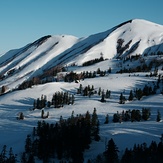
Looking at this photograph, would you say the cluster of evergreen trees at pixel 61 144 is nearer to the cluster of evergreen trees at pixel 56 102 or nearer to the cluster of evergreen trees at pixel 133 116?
the cluster of evergreen trees at pixel 133 116

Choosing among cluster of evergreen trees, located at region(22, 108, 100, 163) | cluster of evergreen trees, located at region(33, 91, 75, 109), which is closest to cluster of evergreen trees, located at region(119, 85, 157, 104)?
cluster of evergreen trees, located at region(33, 91, 75, 109)

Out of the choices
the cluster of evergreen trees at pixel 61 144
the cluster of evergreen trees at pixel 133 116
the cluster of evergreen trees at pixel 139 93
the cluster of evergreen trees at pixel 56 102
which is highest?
the cluster of evergreen trees at pixel 139 93

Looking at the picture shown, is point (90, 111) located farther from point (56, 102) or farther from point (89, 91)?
point (89, 91)

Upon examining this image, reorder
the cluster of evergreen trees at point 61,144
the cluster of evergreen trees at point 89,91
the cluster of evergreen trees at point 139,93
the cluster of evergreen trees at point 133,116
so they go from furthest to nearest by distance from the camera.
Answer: the cluster of evergreen trees at point 89,91 < the cluster of evergreen trees at point 139,93 < the cluster of evergreen trees at point 133,116 < the cluster of evergreen trees at point 61,144

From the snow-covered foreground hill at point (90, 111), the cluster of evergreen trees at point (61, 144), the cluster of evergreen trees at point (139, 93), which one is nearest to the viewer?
the cluster of evergreen trees at point (61, 144)

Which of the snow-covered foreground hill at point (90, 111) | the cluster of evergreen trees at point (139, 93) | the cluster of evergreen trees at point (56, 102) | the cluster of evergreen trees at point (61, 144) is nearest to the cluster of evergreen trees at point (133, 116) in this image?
the snow-covered foreground hill at point (90, 111)

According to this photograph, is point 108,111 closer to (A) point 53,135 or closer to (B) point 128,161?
→ (A) point 53,135

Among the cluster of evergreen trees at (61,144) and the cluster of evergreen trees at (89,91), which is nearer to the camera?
the cluster of evergreen trees at (61,144)

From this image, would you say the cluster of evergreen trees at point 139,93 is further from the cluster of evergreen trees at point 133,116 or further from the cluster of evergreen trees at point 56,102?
the cluster of evergreen trees at point 133,116

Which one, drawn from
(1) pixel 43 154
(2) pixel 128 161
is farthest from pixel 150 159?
(1) pixel 43 154

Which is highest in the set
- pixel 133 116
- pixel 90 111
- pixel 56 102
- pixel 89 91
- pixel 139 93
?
pixel 89 91

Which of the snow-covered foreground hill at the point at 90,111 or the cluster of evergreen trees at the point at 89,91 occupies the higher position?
the cluster of evergreen trees at the point at 89,91

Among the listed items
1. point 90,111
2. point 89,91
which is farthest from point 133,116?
Result: point 89,91

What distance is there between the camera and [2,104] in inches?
6905
